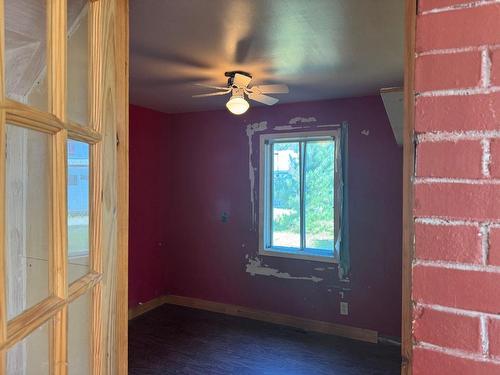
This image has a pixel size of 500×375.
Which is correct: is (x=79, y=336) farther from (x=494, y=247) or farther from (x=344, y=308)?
(x=344, y=308)

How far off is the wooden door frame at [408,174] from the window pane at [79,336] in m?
0.66

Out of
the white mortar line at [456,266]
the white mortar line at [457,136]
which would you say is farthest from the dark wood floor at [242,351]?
the white mortar line at [457,136]

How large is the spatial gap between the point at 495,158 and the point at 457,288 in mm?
233

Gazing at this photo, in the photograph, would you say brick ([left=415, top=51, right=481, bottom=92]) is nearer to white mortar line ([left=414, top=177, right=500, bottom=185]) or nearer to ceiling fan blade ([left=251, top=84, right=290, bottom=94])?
white mortar line ([left=414, top=177, right=500, bottom=185])

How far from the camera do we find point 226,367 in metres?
3.12

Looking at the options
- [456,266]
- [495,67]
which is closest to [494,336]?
[456,266]

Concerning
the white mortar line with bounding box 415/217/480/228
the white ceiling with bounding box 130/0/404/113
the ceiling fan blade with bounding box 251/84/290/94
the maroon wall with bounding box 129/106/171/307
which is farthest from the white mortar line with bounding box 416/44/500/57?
the maroon wall with bounding box 129/106/171/307

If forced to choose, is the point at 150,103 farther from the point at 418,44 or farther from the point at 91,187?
the point at 418,44

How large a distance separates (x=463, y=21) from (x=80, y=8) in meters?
0.74

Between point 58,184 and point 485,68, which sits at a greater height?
point 485,68

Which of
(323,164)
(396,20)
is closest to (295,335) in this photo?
(323,164)

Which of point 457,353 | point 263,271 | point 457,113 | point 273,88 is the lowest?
point 263,271

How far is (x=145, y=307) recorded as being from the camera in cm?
433

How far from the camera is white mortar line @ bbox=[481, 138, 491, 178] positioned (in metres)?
0.64
